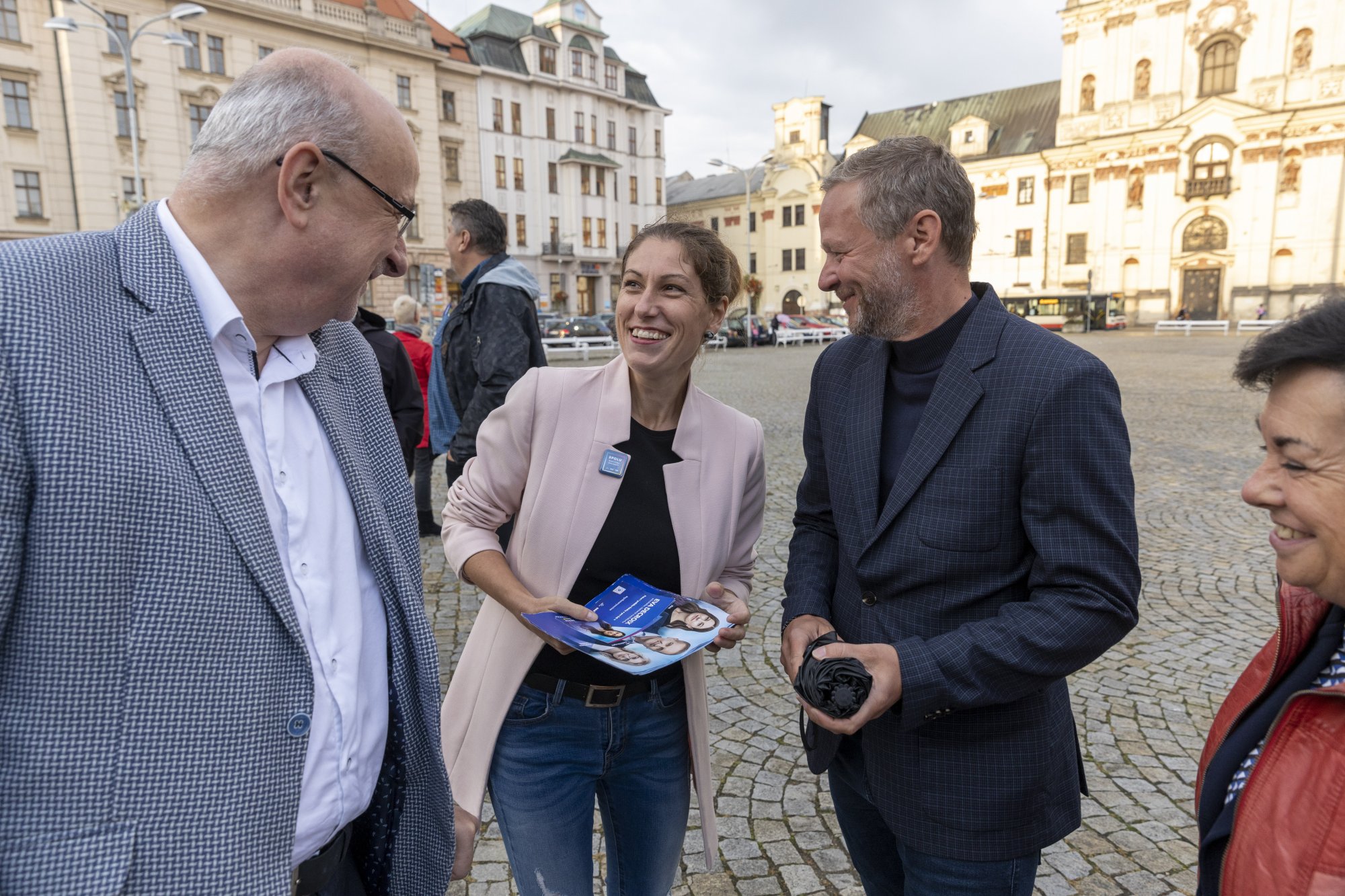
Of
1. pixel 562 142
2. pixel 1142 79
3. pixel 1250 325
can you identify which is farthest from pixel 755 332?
pixel 1142 79

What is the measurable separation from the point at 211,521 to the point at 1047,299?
48.1 metres

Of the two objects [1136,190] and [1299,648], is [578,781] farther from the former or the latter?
[1136,190]

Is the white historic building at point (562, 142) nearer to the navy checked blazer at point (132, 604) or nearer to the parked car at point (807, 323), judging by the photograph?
the parked car at point (807, 323)

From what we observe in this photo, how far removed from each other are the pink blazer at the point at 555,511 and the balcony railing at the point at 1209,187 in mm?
52372

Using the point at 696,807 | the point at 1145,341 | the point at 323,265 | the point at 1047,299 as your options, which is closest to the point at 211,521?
the point at 323,265

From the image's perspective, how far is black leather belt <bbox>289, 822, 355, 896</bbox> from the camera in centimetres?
147

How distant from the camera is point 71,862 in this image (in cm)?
108

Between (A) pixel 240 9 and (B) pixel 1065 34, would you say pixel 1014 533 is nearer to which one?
(A) pixel 240 9

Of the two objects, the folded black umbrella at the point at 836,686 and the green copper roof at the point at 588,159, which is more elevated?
the green copper roof at the point at 588,159

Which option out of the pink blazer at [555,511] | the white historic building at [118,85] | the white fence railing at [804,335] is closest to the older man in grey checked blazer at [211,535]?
the pink blazer at [555,511]

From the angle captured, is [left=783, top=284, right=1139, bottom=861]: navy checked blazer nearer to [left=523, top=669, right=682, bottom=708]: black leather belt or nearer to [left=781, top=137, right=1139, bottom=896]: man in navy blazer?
[left=781, top=137, right=1139, bottom=896]: man in navy blazer

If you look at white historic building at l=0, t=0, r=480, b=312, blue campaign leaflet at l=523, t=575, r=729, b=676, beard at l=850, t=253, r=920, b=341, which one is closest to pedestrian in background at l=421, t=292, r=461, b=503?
blue campaign leaflet at l=523, t=575, r=729, b=676

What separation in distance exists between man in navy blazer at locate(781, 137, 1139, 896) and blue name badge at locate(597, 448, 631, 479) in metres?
0.55

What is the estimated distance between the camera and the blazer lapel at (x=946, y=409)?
1811 millimetres
